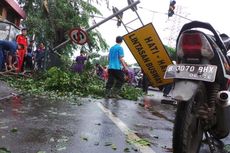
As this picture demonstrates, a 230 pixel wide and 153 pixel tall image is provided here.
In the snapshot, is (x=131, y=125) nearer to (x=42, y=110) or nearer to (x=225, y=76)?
(x=42, y=110)

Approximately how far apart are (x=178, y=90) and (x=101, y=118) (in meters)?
3.80

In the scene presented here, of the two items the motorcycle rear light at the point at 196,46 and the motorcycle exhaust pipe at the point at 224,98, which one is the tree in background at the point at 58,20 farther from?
the motorcycle exhaust pipe at the point at 224,98

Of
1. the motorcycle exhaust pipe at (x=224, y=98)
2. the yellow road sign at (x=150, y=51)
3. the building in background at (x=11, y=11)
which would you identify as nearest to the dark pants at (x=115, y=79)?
the yellow road sign at (x=150, y=51)

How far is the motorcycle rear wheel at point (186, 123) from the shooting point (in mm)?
5273

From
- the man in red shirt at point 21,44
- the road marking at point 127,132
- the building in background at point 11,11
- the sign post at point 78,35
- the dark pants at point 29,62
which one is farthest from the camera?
the building in background at point 11,11

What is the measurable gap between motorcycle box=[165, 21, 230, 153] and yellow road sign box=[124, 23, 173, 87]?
31.5ft

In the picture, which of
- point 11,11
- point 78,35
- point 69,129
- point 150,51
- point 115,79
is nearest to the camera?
point 69,129

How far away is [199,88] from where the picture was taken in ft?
18.1

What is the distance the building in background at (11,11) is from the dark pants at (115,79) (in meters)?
10.2

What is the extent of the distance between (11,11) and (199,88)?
24.8 m

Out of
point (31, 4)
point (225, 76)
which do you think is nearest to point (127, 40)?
point (225, 76)

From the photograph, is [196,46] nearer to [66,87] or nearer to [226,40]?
[226,40]

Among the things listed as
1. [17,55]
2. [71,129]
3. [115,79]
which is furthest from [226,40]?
[17,55]

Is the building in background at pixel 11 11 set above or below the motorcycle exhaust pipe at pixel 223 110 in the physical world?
above
